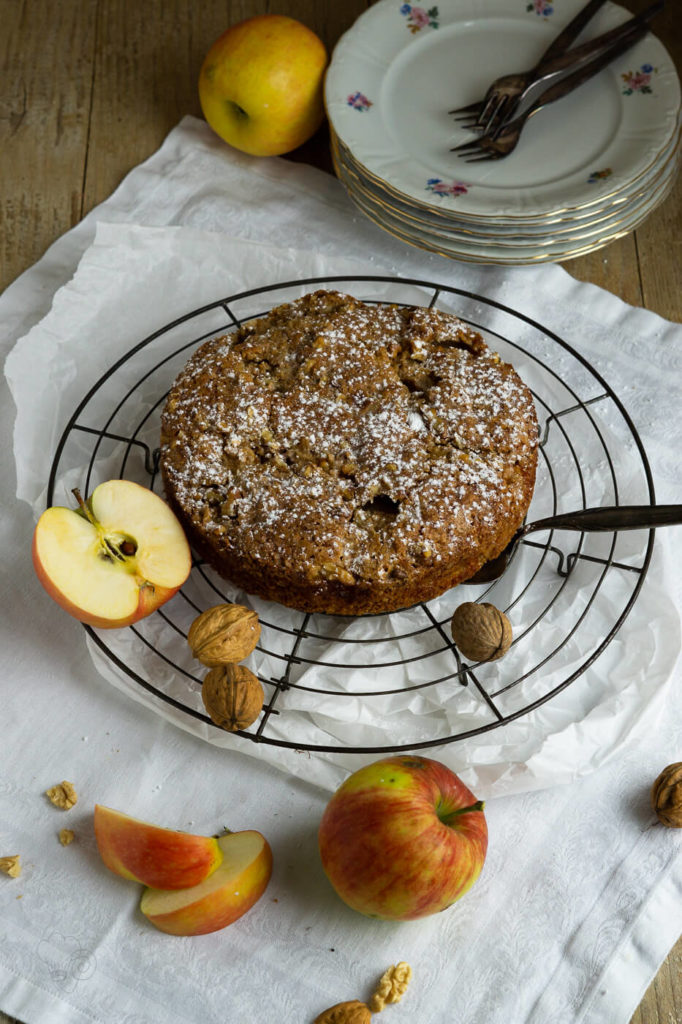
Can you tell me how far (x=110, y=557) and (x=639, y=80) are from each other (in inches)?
59.1

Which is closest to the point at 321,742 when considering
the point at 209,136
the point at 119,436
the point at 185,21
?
the point at 119,436

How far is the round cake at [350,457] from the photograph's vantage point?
1440mm

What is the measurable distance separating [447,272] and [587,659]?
926 millimetres

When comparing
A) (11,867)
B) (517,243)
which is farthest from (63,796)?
(517,243)

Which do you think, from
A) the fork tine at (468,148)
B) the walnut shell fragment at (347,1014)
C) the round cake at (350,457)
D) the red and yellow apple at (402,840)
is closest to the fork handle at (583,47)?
the fork tine at (468,148)

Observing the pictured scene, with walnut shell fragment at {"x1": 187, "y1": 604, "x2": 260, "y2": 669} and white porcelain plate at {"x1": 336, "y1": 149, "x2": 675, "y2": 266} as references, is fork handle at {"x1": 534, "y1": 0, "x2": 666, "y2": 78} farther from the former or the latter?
walnut shell fragment at {"x1": 187, "y1": 604, "x2": 260, "y2": 669}

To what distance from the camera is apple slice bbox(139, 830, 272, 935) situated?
133 cm

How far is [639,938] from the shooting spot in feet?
4.54

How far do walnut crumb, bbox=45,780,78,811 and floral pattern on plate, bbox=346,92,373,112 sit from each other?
56.8 inches

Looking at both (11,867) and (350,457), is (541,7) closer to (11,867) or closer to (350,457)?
(350,457)

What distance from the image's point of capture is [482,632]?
1.41 meters

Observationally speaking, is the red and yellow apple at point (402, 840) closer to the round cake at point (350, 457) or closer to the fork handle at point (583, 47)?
the round cake at point (350, 457)

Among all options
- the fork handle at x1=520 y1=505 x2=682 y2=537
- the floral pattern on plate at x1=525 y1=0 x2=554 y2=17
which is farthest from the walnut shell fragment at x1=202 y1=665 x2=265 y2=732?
the floral pattern on plate at x1=525 y1=0 x2=554 y2=17

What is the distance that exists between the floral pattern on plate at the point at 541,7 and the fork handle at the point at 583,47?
95mm
